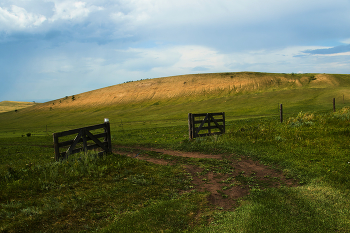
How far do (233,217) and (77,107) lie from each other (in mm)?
103633

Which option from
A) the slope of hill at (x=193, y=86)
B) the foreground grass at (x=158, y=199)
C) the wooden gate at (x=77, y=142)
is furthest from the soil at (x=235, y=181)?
the slope of hill at (x=193, y=86)

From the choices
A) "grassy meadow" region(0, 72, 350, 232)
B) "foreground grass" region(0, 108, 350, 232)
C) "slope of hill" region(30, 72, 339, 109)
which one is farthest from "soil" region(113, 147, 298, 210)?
"slope of hill" region(30, 72, 339, 109)

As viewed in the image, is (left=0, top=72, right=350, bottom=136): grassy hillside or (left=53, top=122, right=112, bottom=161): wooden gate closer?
(left=53, top=122, right=112, bottom=161): wooden gate

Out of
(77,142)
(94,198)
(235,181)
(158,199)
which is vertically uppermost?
(77,142)

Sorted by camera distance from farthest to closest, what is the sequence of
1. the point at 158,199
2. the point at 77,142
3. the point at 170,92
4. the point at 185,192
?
the point at 170,92, the point at 77,142, the point at 185,192, the point at 158,199

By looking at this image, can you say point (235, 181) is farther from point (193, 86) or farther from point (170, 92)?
point (193, 86)

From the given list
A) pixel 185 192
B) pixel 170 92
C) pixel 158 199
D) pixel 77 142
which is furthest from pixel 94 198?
pixel 170 92

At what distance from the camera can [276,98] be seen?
6300 cm

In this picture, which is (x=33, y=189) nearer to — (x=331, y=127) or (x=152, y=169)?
(x=152, y=169)

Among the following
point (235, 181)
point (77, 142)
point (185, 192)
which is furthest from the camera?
point (77, 142)

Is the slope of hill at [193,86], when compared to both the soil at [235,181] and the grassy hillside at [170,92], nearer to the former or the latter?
the grassy hillside at [170,92]

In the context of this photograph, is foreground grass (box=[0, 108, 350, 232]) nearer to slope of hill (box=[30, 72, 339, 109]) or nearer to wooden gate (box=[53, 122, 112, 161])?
wooden gate (box=[53, 122, 112, 161])

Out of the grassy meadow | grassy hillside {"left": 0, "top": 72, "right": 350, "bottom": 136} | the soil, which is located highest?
grassy hillside {"left": 0, "top": 72, "right": 350, "bottom": 136}

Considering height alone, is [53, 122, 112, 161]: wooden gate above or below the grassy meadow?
above
